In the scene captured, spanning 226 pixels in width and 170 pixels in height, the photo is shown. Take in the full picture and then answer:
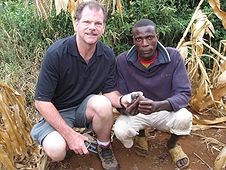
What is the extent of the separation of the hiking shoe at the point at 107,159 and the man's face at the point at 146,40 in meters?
0.78

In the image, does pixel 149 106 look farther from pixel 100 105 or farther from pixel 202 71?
pixel 202 71

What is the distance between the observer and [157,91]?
2164mm

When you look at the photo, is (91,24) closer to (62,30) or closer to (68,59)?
(68,59)

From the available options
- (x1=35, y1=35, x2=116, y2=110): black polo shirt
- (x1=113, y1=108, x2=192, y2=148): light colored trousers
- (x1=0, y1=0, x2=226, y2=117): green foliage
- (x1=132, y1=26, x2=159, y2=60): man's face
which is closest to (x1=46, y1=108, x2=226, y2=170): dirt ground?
(x1=113, y1=108, x2=192, y2=148): light colored trousers

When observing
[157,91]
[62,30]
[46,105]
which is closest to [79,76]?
[46,105]

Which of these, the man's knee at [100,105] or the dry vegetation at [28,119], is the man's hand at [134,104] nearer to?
the man's knee at [100,105]

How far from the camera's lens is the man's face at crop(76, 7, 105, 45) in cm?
198

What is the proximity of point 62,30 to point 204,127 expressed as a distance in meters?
2.03

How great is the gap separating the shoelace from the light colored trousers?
0.15 metres

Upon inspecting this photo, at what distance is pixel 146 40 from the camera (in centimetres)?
207

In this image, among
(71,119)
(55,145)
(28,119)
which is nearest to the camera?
(55,145)

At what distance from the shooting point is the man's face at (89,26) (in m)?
1.98

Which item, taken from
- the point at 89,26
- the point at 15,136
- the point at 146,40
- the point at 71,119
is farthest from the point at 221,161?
the point at 15,136

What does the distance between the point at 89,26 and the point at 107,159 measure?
1012 millimetres
